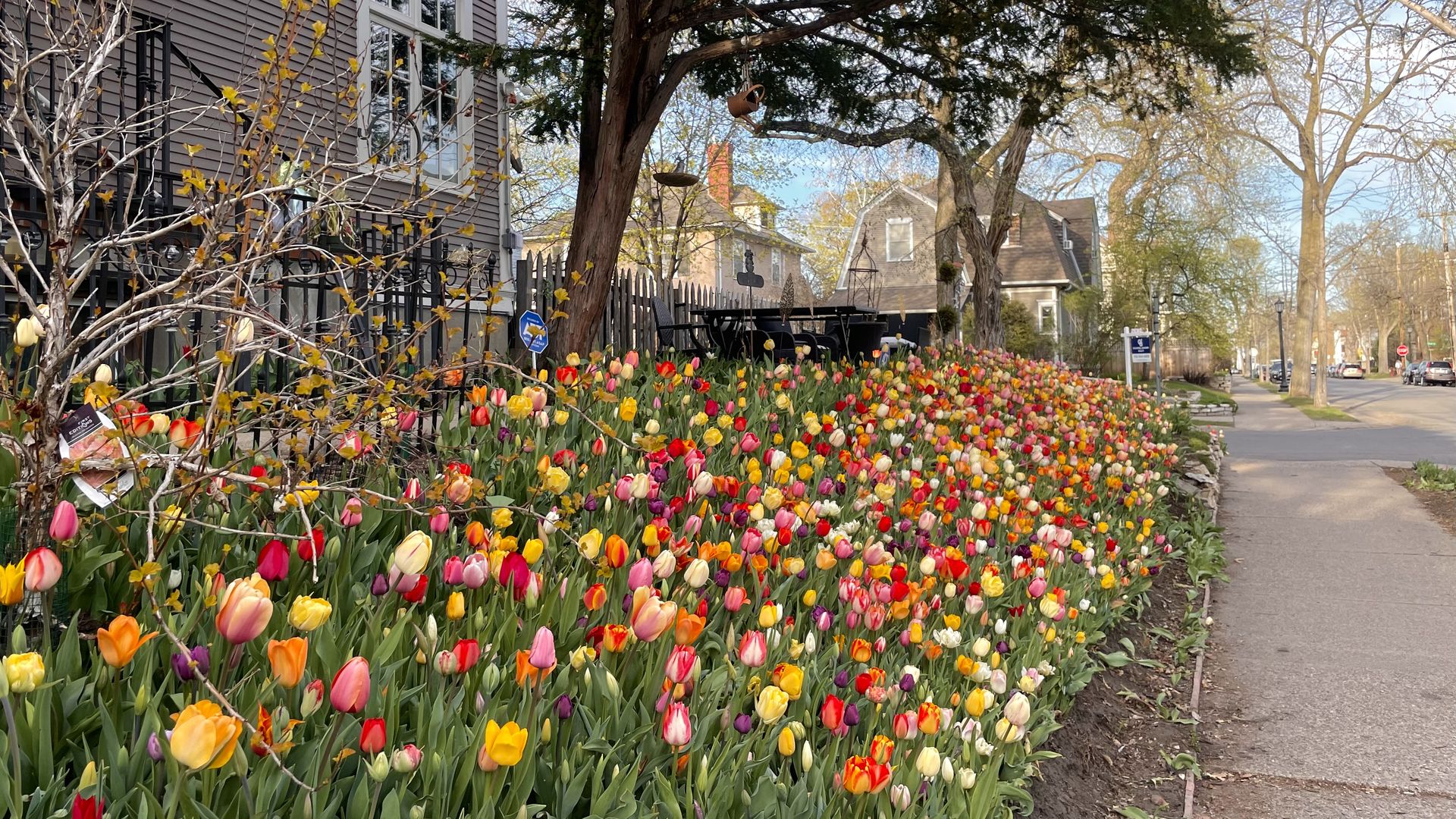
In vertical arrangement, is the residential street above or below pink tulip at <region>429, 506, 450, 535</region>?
below

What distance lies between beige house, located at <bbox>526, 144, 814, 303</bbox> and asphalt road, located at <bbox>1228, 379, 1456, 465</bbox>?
31.7 ft

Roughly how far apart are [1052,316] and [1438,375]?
37.9m

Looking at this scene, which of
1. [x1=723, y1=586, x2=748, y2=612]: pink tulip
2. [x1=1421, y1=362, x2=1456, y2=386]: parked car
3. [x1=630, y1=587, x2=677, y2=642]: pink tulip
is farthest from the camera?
[x1=1421, y1=362, x2=1456, y2=386]: parked car

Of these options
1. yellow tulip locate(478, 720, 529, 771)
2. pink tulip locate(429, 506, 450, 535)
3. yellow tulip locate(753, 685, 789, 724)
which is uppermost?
pink tulip locate(429, 506, 450, 535)

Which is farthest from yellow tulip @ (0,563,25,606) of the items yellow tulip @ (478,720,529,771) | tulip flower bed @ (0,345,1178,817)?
yellow tulip @ (478,720,529,771)

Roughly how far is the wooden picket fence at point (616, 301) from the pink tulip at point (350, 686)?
6838mm

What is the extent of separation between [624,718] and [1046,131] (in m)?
14.1

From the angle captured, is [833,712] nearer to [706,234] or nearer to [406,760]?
[406,760]

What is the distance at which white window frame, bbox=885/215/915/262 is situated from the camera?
129 ft

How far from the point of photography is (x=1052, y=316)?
37969 millimetres

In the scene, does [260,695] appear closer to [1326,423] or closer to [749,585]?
[749,585]

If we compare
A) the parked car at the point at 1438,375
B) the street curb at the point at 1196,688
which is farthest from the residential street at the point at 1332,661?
the parked car at the point at 1438,375

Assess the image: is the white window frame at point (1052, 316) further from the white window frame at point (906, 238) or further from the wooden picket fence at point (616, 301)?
the wooden picket fence at point (616, 301)

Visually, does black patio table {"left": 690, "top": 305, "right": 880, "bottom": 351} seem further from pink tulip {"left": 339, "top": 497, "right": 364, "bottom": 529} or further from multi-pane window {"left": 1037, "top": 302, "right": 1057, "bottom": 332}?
multi-pane window {"left": 1037, "top": 302, "right": 1057, "bottom": 332}
